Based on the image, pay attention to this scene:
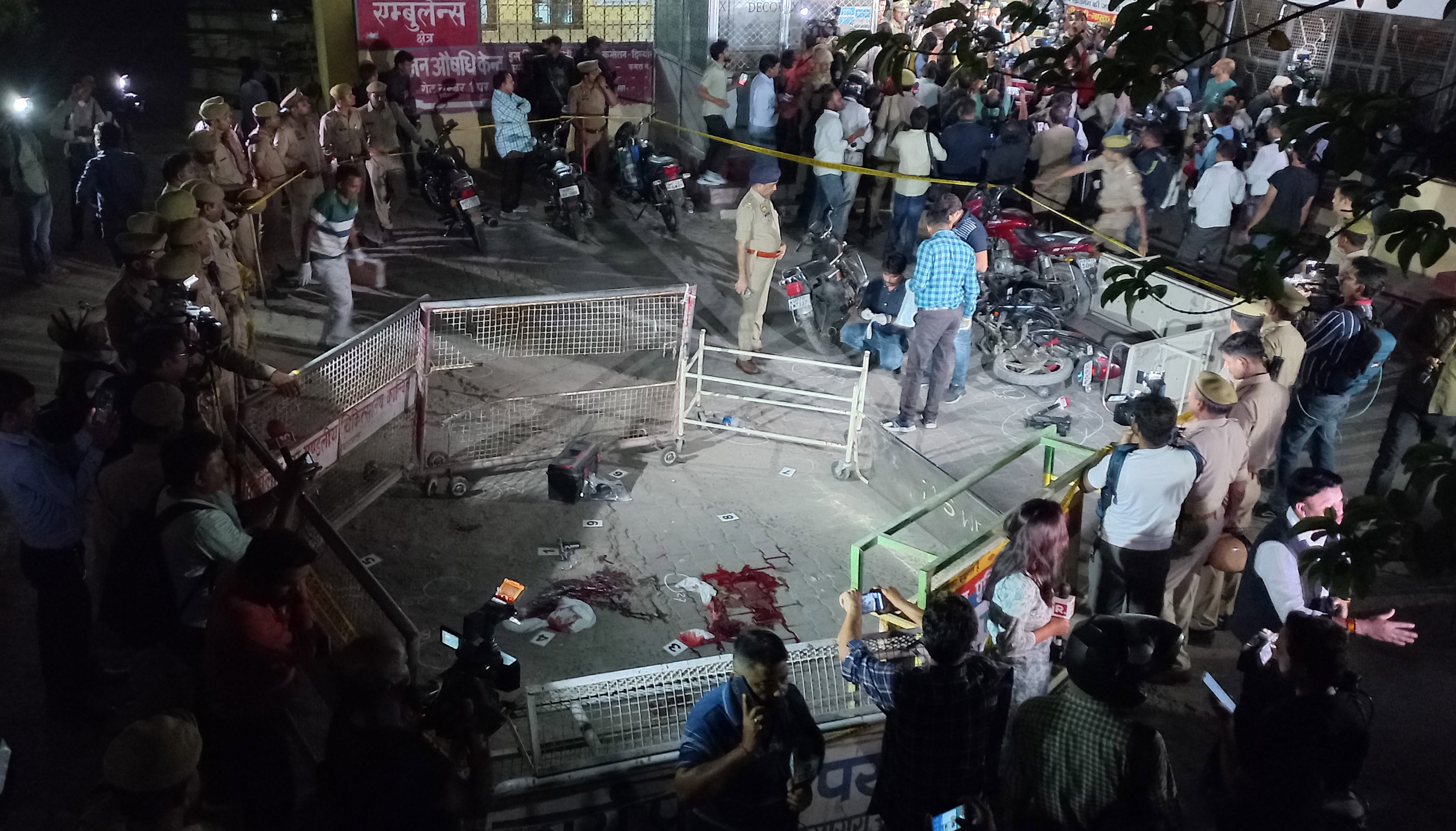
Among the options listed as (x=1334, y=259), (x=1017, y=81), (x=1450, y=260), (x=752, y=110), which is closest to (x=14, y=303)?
(x=752, y=110)

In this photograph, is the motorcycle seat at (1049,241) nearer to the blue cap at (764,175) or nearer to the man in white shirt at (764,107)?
the blue cap at (764,175)

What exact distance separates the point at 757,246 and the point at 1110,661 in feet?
21.1

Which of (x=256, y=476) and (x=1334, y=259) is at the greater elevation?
(x=1334, y=259)

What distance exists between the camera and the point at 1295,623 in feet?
13.8

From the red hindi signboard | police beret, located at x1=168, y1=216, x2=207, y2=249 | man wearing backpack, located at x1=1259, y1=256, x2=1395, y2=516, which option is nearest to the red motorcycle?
man wearing backpack, located at x1=1259, y1=256, x2=1395, y2=516

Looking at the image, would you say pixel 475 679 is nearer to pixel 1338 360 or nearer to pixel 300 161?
pixel 1338 360

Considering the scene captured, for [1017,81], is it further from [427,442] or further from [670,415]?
[427,442]

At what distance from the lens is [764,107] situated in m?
13.8

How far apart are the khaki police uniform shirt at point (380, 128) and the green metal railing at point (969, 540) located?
8.44 metres

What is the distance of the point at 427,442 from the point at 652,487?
1574mm

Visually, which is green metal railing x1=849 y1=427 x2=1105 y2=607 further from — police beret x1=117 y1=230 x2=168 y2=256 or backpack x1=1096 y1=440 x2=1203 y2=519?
police beret x1=117 y1=230 x2=168 y2=256

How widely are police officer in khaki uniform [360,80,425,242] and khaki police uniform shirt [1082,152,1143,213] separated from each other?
7.03 metres

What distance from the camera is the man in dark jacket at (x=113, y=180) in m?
10.1

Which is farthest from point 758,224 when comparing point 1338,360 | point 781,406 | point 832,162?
point 1338,360
